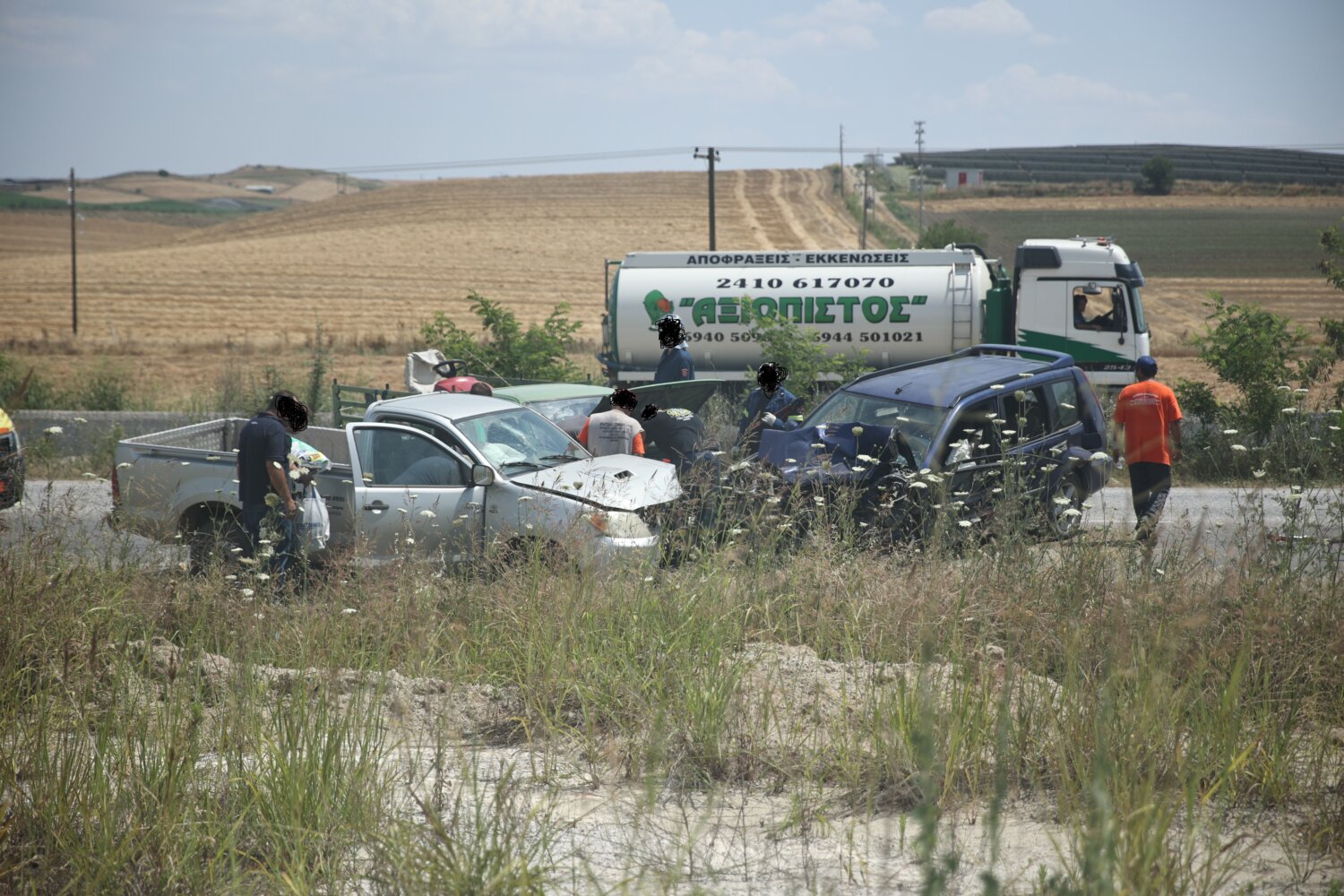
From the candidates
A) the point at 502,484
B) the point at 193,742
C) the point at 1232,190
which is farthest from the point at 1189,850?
the point at 1232,190

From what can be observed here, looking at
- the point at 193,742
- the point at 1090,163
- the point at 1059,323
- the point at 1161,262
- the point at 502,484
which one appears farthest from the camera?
the point at 1090,163

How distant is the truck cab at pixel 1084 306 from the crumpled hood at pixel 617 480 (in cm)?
1246

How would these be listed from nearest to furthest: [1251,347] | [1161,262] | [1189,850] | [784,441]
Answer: [1189,850] → [784,441] → [1251,347] → [1161,262]

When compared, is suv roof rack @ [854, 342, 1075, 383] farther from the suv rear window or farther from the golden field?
the golden field

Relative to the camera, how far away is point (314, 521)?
24.0 feet

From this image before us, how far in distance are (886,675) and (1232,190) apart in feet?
240

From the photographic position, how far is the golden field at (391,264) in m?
35.4

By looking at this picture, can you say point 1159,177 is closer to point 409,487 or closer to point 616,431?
point 616,431

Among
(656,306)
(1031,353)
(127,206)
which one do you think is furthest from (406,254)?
(127,206)

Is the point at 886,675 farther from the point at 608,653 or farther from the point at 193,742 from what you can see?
the point at 193,742

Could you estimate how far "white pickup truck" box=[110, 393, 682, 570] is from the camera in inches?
286

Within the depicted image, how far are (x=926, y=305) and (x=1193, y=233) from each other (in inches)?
1850

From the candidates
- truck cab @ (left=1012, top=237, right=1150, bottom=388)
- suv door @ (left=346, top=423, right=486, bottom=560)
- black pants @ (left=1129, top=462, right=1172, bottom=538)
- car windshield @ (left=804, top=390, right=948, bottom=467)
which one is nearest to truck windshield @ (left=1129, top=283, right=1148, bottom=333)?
truck cab @ (left=1012, top=237, right=1150, bottom=388)

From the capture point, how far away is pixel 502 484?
25.3ft
